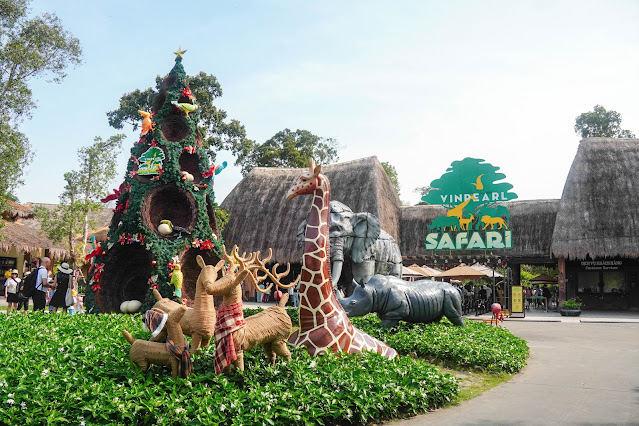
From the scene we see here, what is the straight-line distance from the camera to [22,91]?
19453 mm

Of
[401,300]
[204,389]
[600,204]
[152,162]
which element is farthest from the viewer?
[600,204]

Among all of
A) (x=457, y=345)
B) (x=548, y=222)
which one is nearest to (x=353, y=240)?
(x=457, y=345)

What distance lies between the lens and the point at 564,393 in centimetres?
700

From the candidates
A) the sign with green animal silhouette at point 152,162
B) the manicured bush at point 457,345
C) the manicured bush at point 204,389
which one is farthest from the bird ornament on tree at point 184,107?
the manicured bush at point 204,389

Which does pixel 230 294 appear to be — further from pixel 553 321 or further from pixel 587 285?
pixel 587 285

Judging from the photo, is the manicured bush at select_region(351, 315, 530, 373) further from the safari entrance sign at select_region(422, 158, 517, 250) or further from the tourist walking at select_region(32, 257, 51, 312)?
the safari entrance sign at select_region(422, 158, 517, 250)

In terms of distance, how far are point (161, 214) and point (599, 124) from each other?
42.2 meters

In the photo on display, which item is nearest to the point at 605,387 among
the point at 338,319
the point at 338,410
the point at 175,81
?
the point at 338,319

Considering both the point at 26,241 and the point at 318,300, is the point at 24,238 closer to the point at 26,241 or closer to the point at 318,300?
the point at 26,241

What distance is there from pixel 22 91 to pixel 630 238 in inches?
958

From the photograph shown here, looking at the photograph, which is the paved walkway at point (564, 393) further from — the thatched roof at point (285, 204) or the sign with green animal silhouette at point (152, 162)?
the thatched roof at point (285, 204)

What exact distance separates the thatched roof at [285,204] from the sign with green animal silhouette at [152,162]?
1491 centimetres

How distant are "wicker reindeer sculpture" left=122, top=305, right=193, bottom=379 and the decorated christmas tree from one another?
643cm

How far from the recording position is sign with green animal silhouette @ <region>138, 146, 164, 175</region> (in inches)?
484
